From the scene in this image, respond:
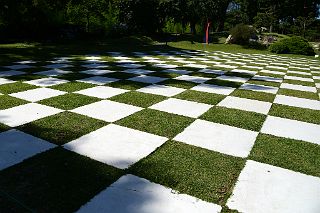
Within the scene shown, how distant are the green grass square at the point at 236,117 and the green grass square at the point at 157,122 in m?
0.38

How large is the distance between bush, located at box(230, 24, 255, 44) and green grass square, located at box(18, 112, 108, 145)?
19361mm

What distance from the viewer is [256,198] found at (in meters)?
2.36

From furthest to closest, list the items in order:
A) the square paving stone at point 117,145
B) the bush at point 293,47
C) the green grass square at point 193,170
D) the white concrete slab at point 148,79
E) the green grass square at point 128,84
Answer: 1. the bush at point 293,47
2. the white concrete slab at point 148,79
3. the green grass square at point 128,84
4. the square paving stone at point 117,145
5. the green grass square at point 193,170

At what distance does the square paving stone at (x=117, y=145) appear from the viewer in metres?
2.88

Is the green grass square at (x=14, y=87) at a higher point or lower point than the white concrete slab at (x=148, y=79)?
higher

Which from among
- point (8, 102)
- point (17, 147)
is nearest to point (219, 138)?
point (17, 147)

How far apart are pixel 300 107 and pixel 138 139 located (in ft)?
10.0

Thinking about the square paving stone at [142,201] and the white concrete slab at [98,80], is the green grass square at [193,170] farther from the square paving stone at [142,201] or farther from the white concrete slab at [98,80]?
the white concrete slab at [98,80]

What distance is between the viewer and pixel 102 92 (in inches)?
209

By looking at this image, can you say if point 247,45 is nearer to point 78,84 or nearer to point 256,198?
point 78,84

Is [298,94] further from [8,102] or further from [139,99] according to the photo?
[8,102]

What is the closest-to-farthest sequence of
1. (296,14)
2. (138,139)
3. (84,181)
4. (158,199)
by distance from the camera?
(158,199) < (84,181) < (138,139) < (296,14)

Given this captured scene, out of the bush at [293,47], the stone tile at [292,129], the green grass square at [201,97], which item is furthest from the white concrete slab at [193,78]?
the bush at [293,47]

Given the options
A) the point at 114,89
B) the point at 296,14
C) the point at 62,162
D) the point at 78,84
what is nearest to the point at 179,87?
the point at 114,89
